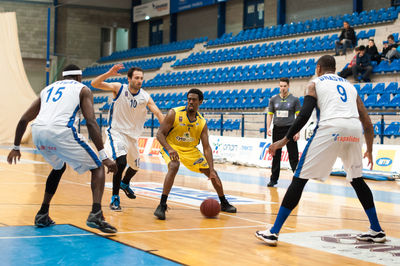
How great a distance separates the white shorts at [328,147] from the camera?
5.32 meters

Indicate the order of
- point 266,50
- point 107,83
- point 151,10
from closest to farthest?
1. point 107,83
2. point 266,50
3. point 151,10

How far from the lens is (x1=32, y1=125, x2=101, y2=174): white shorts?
5.50 metres

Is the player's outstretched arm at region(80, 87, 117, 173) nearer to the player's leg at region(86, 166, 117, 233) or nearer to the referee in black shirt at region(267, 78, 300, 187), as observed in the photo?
the player's leg at region(86, 166, 117, 233)

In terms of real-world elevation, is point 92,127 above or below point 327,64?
below

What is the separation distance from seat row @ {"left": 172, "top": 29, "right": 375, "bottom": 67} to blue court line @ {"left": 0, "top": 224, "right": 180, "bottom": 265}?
17292mm

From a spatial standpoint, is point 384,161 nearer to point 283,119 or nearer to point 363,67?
point 283,119

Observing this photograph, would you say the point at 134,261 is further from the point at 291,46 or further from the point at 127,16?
the point at 127,16

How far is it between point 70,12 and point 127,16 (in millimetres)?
4270

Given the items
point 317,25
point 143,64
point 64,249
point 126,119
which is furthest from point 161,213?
point 143,64

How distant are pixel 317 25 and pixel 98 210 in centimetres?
1988

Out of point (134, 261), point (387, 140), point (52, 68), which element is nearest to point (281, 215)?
point (134, 261)

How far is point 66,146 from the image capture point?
5531mm

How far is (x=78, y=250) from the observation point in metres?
4.79

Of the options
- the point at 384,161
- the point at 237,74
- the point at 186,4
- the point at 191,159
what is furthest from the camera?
the point at 186,4
